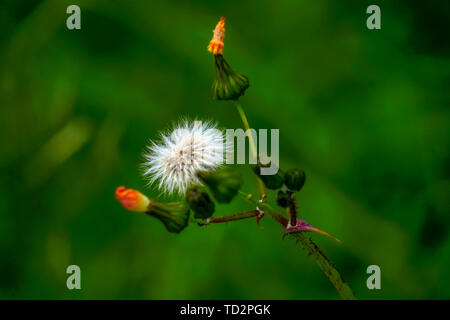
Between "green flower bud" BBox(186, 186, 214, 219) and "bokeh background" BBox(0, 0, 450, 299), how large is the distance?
1.24 m

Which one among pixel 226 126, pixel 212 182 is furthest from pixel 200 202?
pixel 226 126

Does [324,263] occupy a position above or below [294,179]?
below

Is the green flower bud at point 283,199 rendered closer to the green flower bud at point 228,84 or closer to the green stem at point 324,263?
the green stem at point 324,263

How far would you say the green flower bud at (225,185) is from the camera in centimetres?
194

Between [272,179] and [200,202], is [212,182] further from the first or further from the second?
[272,179]

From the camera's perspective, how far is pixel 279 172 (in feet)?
6.49

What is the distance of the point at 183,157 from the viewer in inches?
85.7

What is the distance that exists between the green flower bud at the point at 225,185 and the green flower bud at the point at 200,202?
27 millimetres

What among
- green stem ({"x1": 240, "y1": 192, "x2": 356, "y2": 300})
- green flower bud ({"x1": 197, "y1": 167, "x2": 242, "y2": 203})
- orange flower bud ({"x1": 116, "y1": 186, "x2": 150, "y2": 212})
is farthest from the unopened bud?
green stem ({"x1": 240, "y1": 192, "x2": 356, "y2": 300})

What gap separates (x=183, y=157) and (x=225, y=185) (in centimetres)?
28

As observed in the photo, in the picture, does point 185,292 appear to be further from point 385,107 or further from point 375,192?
point 385,107

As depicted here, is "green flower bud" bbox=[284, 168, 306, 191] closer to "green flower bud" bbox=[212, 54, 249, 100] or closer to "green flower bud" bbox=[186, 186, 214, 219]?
"green flower bud" bbox=[186, 186, 214, 219]

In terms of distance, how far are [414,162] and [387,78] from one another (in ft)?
1.46
